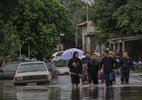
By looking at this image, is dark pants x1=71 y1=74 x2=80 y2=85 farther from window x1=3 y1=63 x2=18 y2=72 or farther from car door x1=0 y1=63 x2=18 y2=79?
window x1=3 y1=63 x2=18 y2=72

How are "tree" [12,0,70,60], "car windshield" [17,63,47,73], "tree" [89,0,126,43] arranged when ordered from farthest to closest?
"tree" [89,0,126,43] → "tree" [12,0,70,60] → "car windshield" [17,63,47,73]

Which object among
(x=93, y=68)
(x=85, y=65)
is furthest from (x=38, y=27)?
(x=93, y=68)

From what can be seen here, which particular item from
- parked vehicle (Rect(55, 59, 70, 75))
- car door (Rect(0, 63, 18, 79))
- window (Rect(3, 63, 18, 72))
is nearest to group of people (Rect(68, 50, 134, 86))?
car door (Rect(0, 63, 18, 79))

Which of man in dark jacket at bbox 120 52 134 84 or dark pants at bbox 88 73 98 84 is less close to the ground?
man in dark jacket at bbox 120 52 134 84

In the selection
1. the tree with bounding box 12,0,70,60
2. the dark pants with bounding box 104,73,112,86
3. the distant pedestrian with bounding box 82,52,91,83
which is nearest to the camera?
the dark pants with bounding box 104,73,112,86

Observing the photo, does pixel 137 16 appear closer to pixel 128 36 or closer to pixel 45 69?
pixel 128 36

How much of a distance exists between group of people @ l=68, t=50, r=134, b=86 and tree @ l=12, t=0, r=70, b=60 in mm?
18664

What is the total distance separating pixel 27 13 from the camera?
42250 millimetres

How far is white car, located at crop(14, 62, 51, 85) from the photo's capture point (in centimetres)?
2323

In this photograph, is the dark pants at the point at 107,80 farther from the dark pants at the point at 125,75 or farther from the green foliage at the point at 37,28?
the green foliage at the point at 37,28

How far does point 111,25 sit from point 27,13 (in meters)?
11.4

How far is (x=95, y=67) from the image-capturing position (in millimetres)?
22391

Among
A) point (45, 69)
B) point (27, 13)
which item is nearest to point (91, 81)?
point (45, 69)

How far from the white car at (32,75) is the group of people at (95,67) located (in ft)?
6.06
